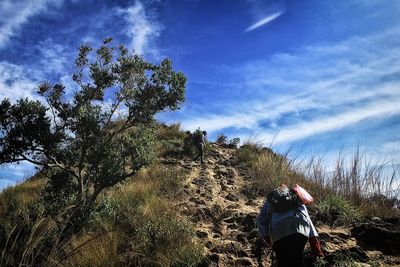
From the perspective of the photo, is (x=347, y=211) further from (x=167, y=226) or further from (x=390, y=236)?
(x=167, y=226)

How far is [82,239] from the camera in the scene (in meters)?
7.98

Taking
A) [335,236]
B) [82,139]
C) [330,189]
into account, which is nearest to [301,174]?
[330,189]

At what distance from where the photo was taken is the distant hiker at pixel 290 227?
217 inches

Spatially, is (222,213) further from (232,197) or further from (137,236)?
(137,236)

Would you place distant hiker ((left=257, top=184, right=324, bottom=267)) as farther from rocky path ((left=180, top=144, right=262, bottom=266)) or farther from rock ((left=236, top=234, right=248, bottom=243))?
rock ((left=236, top=234, right=248, bottom=243))

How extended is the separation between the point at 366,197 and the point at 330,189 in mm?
948

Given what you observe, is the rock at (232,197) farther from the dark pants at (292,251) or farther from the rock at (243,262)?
the dark pants at (292,251)

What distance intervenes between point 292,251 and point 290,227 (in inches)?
12.2

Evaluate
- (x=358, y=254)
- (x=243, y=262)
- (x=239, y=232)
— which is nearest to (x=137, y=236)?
(x=243, y=262)

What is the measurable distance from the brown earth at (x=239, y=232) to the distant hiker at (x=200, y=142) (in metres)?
1.64

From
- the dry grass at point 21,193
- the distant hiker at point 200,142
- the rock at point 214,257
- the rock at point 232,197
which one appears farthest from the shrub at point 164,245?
the distant hiker at point 200,142

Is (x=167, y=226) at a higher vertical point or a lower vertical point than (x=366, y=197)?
lower

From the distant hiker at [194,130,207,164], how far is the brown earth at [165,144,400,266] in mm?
1643

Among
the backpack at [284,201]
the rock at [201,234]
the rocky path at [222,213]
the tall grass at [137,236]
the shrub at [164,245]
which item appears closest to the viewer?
the backpack at [284,201]
